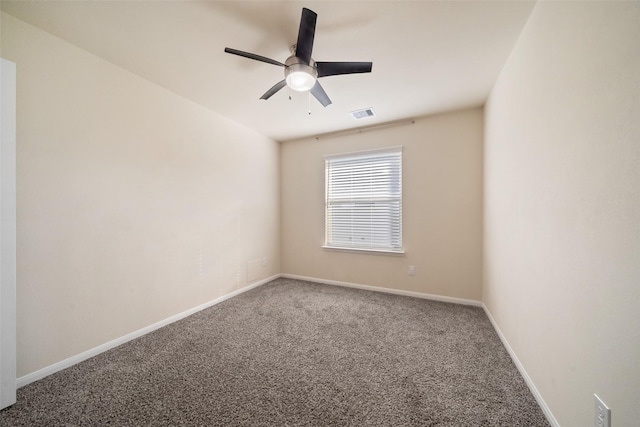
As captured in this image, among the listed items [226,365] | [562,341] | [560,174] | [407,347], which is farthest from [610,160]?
[226,365]

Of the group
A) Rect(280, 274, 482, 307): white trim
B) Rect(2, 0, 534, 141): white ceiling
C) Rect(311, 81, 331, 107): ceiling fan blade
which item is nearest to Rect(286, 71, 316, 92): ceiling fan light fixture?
Rect(311, 81, 331, 107): ceiling fan blade

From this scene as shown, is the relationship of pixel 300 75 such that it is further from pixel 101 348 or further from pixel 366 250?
pixel 101 348

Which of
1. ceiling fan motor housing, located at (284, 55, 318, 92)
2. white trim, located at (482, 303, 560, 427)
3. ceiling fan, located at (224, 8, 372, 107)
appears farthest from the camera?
ceiling fan motor housing, located at (284, 55, 318, 92)

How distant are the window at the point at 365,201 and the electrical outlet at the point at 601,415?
2473mm

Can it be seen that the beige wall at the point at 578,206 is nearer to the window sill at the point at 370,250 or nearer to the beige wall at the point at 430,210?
the beige wall at the point at 430,210

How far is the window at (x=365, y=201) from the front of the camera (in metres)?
3.54

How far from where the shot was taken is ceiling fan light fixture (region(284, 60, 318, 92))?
5.75 feet

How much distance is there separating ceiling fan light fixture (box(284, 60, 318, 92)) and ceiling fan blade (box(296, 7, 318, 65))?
5 cm

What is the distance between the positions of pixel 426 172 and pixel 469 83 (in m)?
1.15

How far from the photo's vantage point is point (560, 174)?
1272mm

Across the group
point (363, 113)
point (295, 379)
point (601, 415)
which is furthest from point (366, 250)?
point (601, 415)

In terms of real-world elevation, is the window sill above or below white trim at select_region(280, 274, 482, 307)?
above

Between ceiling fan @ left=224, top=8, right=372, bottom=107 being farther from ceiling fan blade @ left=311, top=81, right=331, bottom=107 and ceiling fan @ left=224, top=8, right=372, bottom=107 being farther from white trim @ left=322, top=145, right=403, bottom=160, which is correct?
white trim @ left=322, top=145, right=403, bottom=160

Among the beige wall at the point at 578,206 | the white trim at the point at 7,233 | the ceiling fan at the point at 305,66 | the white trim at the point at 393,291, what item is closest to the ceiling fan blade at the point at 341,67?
the ceiling fan at the point at 305,66
